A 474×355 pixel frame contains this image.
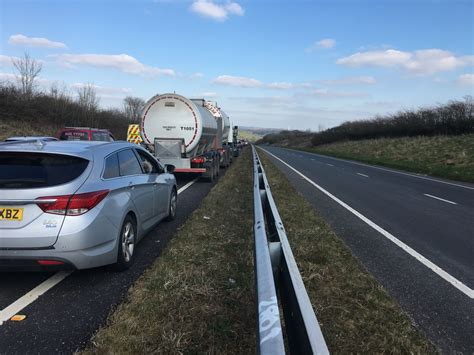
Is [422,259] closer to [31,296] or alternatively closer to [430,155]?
[31,296]

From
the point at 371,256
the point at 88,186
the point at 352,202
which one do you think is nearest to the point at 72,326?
the point at 88,186

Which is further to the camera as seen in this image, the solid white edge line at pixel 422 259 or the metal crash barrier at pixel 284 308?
the solid white edge line at pixel 422 259

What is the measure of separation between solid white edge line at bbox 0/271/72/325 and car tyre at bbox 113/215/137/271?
0.70 meters

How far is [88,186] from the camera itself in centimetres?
452

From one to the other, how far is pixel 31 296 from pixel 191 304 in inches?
72.3

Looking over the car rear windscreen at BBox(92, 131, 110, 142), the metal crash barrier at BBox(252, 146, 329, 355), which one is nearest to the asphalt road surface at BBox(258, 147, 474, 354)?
the metal crash barrier at BBox(252, 146, 329, 355)

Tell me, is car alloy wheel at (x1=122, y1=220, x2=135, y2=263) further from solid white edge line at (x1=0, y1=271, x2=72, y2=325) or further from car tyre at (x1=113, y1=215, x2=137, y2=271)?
solid white edge line at (x1=0, y1=271, x2=72, y2=325)

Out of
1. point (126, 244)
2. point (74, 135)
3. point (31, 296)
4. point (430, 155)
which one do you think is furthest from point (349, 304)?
point (430, 155)

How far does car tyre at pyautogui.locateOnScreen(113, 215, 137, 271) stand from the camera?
16.4ft

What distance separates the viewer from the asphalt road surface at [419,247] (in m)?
4.09

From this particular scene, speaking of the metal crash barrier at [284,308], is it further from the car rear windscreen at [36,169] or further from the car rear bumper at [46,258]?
the car rear windscreen at [36,169]

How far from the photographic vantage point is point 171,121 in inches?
546

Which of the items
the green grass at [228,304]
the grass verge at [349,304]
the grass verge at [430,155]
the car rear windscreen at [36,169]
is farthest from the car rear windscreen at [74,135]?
the grass verge at [430,155]

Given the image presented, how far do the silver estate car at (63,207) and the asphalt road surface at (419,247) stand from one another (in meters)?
3.46
